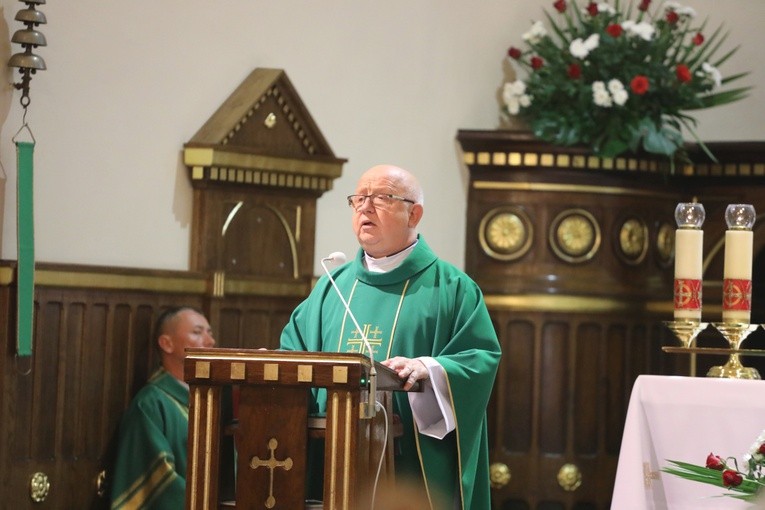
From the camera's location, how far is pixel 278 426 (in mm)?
4234

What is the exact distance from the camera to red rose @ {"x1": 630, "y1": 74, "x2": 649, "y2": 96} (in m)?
7.45

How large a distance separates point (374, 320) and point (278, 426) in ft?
3.34

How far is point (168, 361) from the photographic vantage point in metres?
6.47

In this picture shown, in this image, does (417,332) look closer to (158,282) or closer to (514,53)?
(158,282)

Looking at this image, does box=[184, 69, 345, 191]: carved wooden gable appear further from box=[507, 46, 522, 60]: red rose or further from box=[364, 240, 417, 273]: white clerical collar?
box=[364, 240, 417, 273]: white clerical collar

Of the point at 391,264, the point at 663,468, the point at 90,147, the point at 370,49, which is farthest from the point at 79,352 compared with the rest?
the point at 663,468

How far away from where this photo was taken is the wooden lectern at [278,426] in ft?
13.6

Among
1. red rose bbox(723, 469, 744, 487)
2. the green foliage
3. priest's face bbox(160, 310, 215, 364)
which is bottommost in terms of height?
the green foliage

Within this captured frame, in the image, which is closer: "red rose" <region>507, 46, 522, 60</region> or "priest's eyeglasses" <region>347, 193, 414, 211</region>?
"priest's eyeglasses" <region>347, 193, 414, 211</region>

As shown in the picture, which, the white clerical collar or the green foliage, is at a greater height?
the white clerical collar

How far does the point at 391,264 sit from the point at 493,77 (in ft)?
9.82

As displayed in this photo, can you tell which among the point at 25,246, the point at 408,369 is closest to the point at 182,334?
the point at 25,246

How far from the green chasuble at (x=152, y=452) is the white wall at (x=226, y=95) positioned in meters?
0.70

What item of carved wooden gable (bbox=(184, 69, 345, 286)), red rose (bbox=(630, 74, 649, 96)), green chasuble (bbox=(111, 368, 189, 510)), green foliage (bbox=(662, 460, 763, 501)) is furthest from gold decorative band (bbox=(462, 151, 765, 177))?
green foliage (bbox=(662, 460, 763, 501))
